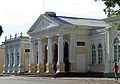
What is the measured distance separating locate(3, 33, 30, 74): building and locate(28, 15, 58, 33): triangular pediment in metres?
6.48

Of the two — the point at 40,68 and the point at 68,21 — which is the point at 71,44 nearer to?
the point at 68,21

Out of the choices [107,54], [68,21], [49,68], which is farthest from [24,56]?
[107,54]

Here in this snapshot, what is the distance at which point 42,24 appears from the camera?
165 feet

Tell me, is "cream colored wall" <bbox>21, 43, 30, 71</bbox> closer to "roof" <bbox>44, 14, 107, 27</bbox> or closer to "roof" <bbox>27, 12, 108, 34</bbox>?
"roof" <bbox>27, 12, 108, 34</bbox>

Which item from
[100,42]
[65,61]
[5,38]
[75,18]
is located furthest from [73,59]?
[5,38]

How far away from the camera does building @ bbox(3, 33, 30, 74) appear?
59.8 m

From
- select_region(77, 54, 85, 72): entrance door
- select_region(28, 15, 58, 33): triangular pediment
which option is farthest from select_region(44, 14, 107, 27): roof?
select_region(77, 54, 85, 72): entrance door

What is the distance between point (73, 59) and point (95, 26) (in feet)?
16.8

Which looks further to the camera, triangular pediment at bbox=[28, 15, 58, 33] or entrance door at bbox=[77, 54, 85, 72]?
triangular pediment at bbox=[28, 15, 58, 33]

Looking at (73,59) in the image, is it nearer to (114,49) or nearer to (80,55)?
(80,55)

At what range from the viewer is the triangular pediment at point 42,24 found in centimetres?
4797

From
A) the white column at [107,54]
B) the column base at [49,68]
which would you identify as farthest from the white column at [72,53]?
the white column at [107,54]

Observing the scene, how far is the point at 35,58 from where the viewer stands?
2127 inches

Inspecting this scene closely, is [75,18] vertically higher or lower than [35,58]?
higher
